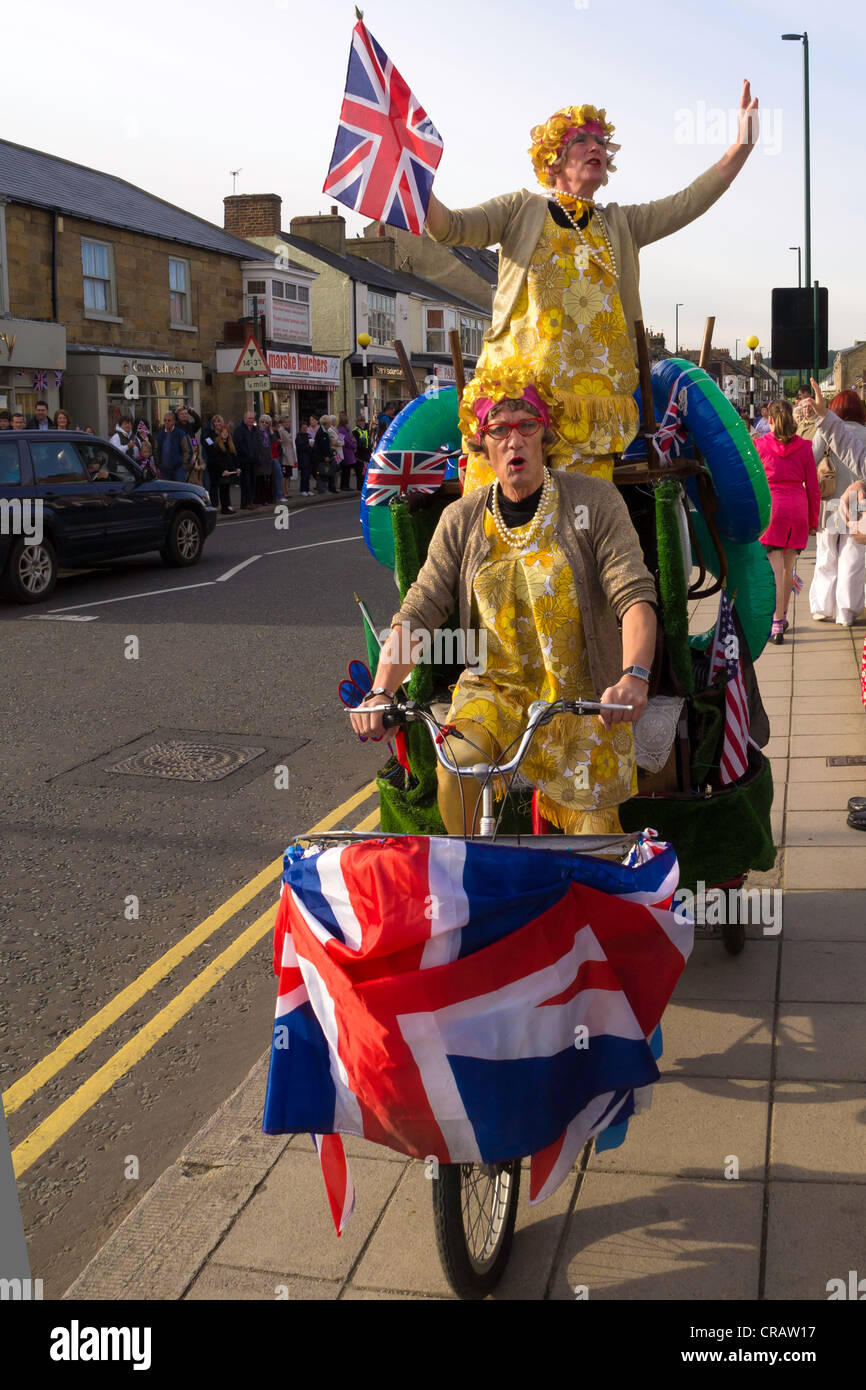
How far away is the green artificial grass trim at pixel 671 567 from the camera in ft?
14.3

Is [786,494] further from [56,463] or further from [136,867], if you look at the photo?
[56,463]

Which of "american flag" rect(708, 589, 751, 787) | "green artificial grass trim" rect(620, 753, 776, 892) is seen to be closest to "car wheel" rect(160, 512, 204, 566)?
"american flag" rect(708, 589, 751, 787)

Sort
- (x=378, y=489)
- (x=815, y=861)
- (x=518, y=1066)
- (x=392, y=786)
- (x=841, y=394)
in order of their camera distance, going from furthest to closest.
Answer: (x=841, y=394)
(x=815, y=861)
(x=378, y=489)
(x=392, y=786)
(x=518, y=1066)

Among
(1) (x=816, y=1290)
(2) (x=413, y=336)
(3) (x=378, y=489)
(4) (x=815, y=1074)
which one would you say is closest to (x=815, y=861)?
(4) (x=815, y=1074)

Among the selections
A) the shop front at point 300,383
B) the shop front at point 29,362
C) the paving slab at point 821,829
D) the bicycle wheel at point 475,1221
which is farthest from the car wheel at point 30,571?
the shop front at point 300,383

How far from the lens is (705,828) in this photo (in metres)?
4.44

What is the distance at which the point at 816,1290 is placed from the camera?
2898 mm

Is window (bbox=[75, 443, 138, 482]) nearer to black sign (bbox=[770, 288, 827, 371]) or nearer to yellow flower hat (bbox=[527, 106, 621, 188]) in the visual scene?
black sign (bbox=[770, 288, 827, 371])

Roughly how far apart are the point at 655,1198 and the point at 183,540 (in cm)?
1420

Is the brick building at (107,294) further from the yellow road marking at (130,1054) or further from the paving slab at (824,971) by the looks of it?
the paving slab at (824,971)

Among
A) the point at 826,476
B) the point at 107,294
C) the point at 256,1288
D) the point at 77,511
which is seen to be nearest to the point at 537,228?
the point at 256,1288

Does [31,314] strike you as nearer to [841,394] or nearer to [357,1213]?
[841,394]

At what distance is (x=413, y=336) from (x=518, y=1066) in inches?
2408

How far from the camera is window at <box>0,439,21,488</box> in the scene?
14109mm
